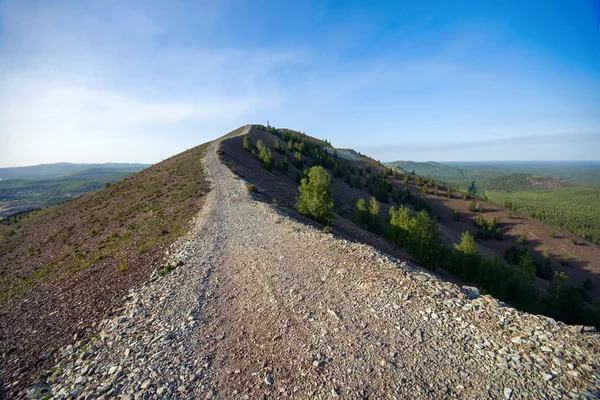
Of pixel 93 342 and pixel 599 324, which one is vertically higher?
pixel 93 342

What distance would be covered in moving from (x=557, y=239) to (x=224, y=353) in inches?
5864

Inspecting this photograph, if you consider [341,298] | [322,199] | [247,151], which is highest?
[247,151]

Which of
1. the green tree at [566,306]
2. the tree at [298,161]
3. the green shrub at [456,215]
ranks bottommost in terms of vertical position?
the green shrub at [456,215]

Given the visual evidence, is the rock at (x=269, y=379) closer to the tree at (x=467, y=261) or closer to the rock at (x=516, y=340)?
the rock at (x=516, y=340)

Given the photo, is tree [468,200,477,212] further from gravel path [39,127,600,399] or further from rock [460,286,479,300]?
rock [460,286,479,300]

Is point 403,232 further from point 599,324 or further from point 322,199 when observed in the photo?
point 599,324

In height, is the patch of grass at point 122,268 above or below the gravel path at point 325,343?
below

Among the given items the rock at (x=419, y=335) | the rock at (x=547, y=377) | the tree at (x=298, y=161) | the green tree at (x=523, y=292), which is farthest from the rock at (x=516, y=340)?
the tree at (x=298, y=161)

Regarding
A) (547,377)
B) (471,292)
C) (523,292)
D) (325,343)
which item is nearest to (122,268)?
(325,343)

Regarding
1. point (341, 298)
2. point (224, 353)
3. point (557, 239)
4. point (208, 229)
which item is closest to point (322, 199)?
point (208, 229)

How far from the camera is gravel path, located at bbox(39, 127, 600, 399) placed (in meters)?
6.98

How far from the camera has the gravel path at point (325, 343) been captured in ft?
22.9

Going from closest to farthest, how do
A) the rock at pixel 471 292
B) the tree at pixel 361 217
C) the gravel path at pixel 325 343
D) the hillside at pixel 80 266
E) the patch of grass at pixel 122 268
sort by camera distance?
the gravel path at pixel 325 343
the rock at pixel 471 292
the hillside at pixel 80 266
the patch of grass at pixel 122 268
the tree at pixel 361 217

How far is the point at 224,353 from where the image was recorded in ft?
27.6
